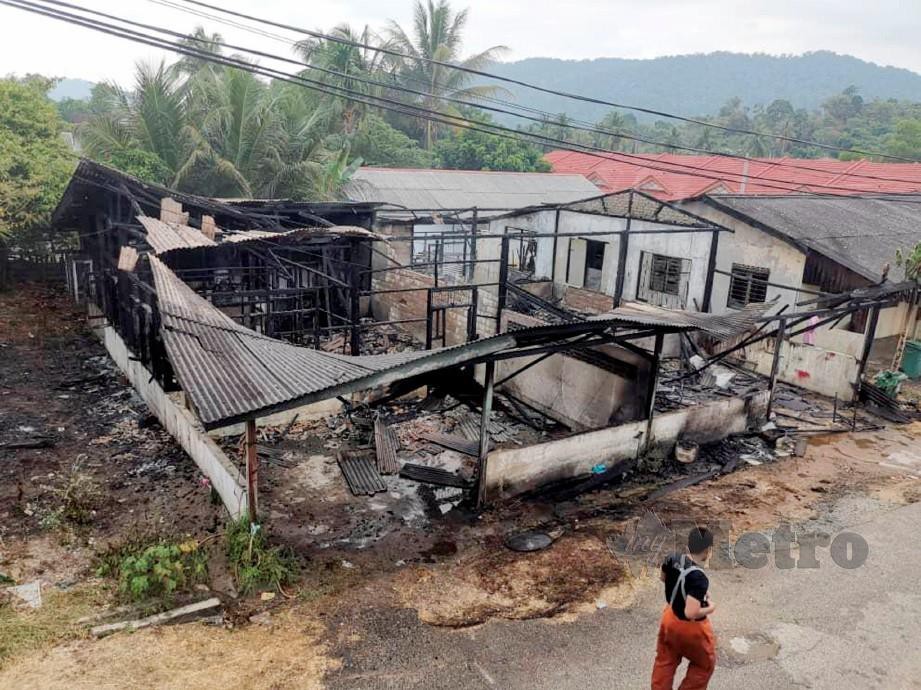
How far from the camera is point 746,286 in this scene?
17938 mm

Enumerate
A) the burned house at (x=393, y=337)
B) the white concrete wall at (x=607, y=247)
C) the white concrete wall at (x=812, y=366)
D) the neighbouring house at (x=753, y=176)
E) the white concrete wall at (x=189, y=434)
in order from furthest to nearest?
1. the neighbouring house at (x=753, y=176)
2. the white concrete wall at (x=607, y=247)
3. the white concrete wall at (x=812, y=366)
4. the white concrete wall at (x=189, y=434)
5. the burned house at (x=393, y=337)

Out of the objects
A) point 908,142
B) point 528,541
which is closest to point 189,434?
point 528,541

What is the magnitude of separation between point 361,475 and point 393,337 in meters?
7.87

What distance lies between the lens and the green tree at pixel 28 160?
17422 mm

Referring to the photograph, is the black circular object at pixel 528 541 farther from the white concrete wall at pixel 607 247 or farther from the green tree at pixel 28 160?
the green tree at pixel 28 160

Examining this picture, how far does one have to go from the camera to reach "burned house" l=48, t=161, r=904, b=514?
814cm

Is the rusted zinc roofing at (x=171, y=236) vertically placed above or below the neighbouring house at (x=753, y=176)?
below

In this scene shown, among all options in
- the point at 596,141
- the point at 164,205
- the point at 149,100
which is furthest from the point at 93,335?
the point at 596,141

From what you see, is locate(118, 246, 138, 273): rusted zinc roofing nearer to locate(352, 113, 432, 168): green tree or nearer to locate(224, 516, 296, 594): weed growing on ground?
locate(224, 516, 296, 594): weed growing on ground

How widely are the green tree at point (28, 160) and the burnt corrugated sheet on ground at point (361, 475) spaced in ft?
41.0

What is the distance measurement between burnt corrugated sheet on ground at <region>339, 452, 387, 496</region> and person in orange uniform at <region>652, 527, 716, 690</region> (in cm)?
513

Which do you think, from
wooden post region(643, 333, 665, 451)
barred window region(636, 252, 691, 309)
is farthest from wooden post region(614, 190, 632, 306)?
wooden post region(643, 333, 665, 451)

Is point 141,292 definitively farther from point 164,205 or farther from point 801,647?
point 801,647

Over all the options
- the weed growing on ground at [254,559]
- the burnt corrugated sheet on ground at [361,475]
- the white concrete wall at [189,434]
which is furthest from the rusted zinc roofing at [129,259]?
the weed growing on ground at [254,559]
